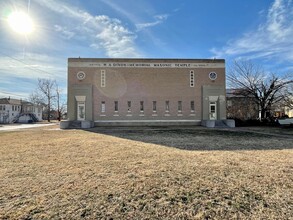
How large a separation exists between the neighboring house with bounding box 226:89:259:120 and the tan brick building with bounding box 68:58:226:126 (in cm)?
704

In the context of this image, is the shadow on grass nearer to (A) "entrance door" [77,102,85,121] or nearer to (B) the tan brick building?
(B) the tan brick building

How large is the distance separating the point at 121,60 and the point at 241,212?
2585cm

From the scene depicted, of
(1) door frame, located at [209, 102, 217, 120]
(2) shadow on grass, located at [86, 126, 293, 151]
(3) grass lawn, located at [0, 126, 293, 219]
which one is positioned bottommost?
(2) shadow on grass, located at [86, 126, 293, 151]

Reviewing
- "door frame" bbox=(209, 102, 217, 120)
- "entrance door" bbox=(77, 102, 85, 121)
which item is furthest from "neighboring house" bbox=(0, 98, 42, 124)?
"door frame" bbox=(209, 102, 217, 120)

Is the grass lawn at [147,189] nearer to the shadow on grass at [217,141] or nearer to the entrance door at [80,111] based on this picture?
the shadow on grass at [217,141]

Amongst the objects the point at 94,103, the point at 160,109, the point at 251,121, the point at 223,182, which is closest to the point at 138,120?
the point at 160,109

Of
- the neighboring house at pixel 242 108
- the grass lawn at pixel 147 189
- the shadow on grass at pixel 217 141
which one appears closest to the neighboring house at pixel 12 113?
the neighboring house at pixel 242 108

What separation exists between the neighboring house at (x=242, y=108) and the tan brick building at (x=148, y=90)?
7036 millimetres

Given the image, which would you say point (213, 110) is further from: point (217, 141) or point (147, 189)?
point (147, 189)

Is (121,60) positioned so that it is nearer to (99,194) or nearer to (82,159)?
(82,159)

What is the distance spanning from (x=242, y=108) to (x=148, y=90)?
1722 centimetres

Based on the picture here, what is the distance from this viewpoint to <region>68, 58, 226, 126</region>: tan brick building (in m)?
26.8

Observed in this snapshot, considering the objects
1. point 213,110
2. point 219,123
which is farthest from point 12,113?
point 219,123

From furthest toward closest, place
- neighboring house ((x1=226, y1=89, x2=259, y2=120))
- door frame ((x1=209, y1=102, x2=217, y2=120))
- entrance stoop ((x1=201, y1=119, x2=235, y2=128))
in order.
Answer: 1. neighboring house ((x1=226, y1=89, x2=259, y2=120))
2. door frame ((x1=209, y1=102, x2=217, y2=120))
3. entrance stoop ((x1=201, y1=119, x2=235, y2=128))
